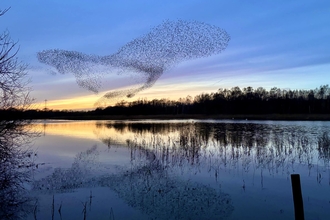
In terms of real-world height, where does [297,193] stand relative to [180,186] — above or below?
above

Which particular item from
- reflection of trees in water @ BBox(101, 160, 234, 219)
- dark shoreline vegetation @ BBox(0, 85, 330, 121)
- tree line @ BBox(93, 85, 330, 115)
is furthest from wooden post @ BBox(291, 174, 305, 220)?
tree line @ BBox(93, 85, 330, 115)

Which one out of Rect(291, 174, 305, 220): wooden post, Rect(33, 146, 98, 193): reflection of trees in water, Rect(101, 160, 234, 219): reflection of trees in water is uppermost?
Rect(291, 174, 305, 220): wooden post

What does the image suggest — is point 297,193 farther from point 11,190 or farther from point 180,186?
point 11,190

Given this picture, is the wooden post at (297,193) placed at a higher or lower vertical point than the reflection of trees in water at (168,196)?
higher

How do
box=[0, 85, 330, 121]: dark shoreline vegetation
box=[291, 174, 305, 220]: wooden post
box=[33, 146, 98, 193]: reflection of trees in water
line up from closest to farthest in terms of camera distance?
box=[291, 174, 305, 220]: wooden post
box=[33, 146, 98, 193]: reflection of trees in water
box=[0, 85, 330, 121]: dark shoreline vegetation

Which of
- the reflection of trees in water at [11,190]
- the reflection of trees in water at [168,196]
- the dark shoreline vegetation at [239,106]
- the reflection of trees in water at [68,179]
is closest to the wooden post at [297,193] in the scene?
the reflection of trees in water at [168,196]

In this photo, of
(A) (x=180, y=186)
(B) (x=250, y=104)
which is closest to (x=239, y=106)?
(B) (x=250, y=104)

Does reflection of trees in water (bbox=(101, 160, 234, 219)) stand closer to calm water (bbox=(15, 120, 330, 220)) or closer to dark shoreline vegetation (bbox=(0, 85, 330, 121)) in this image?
calm water (bbox=(15, 120, 330, 220))

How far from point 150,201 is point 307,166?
8.75 meters

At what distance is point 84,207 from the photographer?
7.93 metres

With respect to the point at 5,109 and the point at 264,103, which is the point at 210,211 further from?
the point at 264,103

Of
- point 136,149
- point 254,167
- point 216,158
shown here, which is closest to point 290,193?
point 254,167

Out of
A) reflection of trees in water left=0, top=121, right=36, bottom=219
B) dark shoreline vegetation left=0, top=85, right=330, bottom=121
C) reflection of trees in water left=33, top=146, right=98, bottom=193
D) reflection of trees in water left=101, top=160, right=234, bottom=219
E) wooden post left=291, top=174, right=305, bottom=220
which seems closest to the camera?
wooden post left=291, top=174, right=305, bottom=220

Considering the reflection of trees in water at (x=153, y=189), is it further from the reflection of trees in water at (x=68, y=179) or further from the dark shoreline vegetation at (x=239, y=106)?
the dark shoreline vegetation at (x=239, y=106)
